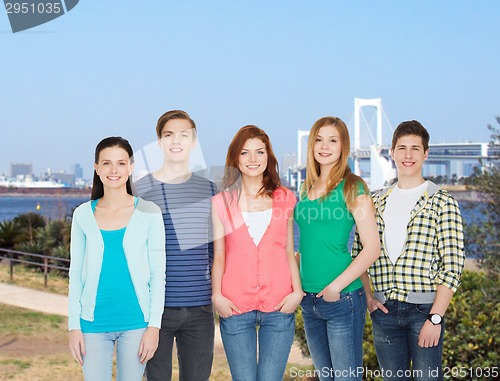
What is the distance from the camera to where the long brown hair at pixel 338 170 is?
97.6 inches

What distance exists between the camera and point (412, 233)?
2.48 meters

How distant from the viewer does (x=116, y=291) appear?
2.35 metres

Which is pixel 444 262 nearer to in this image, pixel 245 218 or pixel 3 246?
pixel 245 218

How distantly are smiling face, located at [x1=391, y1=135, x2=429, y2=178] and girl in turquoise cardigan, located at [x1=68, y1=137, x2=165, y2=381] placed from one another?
1013 mm

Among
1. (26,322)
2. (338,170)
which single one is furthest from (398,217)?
(26,322)

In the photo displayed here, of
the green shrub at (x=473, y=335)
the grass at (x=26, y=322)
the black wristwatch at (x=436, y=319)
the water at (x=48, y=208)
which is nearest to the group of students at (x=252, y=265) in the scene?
the black wristwatch at (x=436, y=319)

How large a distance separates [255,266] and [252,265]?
0.04ft

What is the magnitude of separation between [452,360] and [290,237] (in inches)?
99.7

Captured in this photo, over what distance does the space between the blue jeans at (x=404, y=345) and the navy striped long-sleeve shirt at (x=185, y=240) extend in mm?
708

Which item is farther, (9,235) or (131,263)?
(9,235)

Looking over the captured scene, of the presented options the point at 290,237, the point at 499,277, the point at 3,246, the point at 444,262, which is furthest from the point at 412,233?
the point at 3,246

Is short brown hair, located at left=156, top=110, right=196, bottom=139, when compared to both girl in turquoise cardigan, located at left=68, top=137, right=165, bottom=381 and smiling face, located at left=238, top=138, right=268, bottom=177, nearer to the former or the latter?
smiling face, located at left=238, top=138, right=268, bottom=177

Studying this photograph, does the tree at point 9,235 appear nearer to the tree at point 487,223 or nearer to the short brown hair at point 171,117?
the tree at point 487,223

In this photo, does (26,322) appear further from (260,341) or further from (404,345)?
(404,345)
